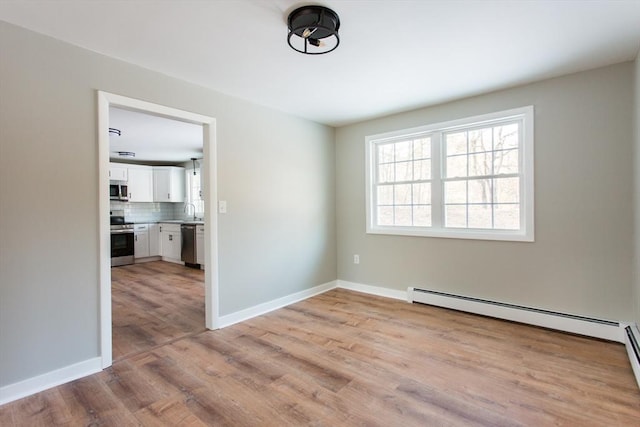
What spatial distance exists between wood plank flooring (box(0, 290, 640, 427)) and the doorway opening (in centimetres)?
27

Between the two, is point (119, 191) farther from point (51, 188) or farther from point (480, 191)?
point (480, 191)

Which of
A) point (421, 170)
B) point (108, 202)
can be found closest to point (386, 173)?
point (421, 170)

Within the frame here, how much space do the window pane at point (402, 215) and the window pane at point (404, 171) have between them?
1.28ft

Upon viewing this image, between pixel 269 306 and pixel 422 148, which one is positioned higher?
pixel 422 148

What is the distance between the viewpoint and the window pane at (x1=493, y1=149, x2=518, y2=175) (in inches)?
129

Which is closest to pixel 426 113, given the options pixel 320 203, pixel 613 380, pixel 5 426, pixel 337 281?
pixel 320 203

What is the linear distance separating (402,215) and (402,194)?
0.28 metres

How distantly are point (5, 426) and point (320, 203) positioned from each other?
3518mm

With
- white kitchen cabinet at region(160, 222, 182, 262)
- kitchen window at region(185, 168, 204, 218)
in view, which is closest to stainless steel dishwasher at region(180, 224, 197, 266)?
white kitchen cabinet at region(160, 222, 182, 262)

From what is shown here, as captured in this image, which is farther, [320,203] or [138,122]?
[320,203]

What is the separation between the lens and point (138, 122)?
414 cm

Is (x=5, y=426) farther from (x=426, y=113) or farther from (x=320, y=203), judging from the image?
(x=426, y=113)

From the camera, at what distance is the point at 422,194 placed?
395cm

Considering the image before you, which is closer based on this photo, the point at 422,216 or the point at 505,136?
the point at 505,136
